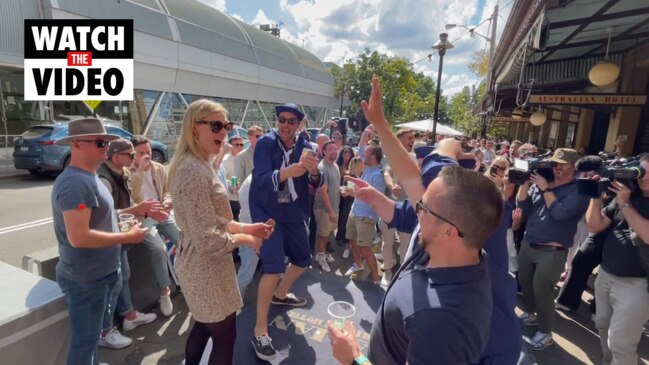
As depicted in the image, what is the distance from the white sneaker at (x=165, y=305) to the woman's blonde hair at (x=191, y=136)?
2.22m

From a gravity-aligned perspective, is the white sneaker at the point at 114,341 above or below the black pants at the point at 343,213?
below

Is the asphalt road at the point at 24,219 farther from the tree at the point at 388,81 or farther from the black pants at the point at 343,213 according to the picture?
the tree at the point at 388,81

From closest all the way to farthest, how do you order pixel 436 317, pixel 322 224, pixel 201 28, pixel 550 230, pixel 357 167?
pixel 436 317 < pixel 550 230 < pixel 322 224 < pixel 357 167 < pixel 201 28

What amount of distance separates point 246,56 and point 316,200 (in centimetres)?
2365

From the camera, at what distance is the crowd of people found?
1245 mm

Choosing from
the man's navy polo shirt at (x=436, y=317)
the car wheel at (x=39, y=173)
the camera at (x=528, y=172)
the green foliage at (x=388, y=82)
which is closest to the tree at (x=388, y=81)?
the green foliage at (x=388, y=82)

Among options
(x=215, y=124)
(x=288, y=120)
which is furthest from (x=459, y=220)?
(x=288, y=120)

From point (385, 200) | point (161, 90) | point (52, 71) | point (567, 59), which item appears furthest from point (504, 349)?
point (161, 90)

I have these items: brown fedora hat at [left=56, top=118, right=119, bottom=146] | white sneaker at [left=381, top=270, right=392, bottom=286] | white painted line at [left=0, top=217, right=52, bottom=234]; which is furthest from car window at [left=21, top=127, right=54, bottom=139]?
white sneaker at [left=381, top=270, right=392, bottom=286]

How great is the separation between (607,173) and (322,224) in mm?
3523

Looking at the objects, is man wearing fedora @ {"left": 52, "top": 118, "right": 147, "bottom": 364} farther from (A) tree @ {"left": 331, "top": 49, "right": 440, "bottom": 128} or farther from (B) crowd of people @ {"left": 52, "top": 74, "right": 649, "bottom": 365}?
(A) tree @ {"left": 331, "top": 49, "right": 440, "bottom": 128}

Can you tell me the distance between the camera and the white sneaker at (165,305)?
3600mm

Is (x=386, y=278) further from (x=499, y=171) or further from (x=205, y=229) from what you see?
(x=205, y=229)

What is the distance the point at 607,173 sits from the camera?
103 inches
